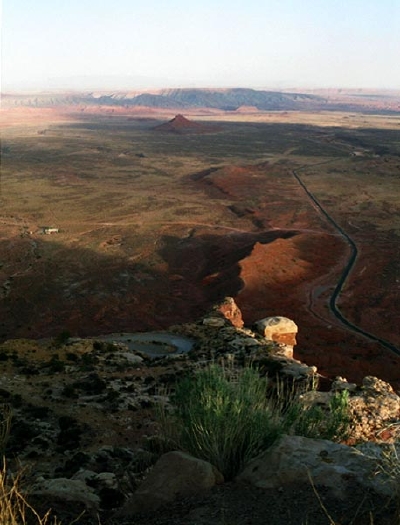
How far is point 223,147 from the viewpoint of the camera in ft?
488

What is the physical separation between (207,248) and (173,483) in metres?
49.2

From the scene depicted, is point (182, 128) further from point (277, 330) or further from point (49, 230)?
point (277, 330)

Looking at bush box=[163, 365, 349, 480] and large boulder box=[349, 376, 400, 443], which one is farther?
large boulder box=[349, 376, 400, 443]

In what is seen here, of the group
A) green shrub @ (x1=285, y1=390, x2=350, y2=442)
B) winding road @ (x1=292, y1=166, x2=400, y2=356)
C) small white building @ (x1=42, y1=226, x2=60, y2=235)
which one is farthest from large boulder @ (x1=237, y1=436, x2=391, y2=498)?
small white building @ (x1=42, y1=226, x2=60, y2=235)

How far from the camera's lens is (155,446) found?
11.8m

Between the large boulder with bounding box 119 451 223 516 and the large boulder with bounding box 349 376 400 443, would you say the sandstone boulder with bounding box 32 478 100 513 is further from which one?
the large boulder with bounding box 349 376 400 443

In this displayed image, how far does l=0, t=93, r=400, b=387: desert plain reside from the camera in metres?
38.8

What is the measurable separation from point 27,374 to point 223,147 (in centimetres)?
13456

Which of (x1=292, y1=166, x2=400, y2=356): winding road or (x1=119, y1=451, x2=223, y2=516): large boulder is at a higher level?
(x1=119, y1=451, x2=223, y2=516): large boulder

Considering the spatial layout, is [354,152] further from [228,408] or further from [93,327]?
[228,408]

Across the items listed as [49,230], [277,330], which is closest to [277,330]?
[277,330]

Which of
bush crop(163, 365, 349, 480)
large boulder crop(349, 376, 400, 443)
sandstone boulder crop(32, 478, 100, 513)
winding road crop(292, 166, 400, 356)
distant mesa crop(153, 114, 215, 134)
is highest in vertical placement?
distant mesa crop(153, 114, 215, 134)

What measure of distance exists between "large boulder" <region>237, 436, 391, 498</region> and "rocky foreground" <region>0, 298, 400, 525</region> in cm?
2

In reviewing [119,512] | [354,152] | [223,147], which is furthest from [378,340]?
[223,147]
